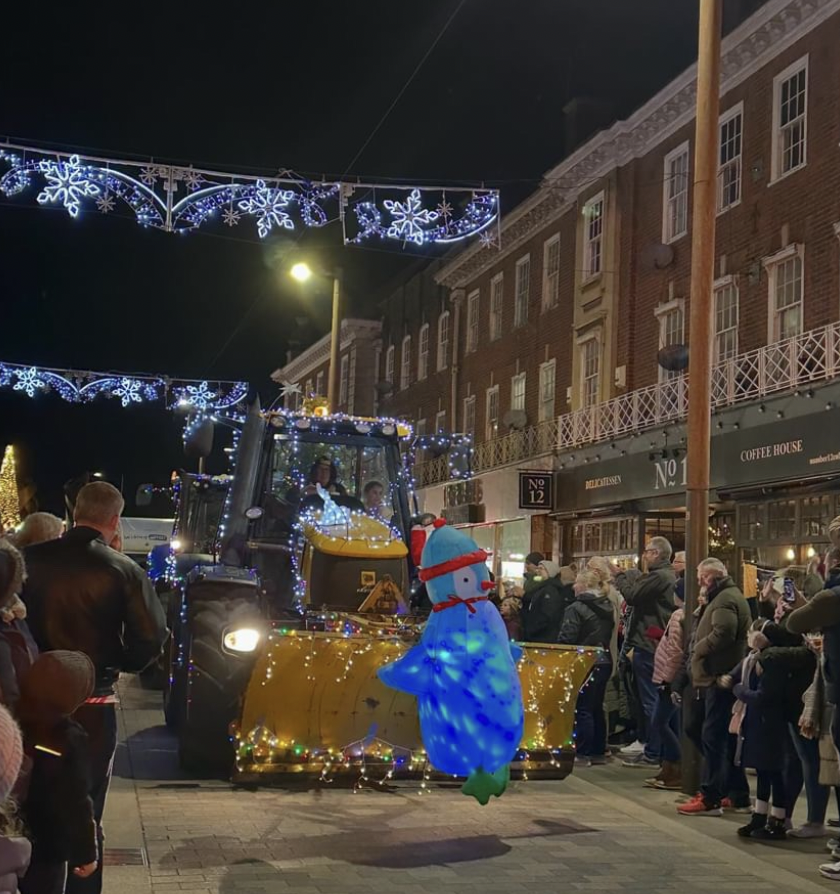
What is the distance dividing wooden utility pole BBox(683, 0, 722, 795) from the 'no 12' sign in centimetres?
1608

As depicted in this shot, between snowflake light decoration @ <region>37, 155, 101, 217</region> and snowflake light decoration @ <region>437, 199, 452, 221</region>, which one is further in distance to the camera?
snowflake light decoration @ <region>437, 199, 452, 221</region>

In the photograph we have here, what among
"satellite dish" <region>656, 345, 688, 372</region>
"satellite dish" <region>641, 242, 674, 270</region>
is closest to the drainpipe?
"satellite dish" <region>641, 242, 674, 270</region>

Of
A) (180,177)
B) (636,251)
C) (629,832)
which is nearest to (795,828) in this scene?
(629,832)

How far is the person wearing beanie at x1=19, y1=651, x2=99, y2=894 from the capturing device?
3.42 meters

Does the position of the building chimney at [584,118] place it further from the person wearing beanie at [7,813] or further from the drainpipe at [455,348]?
the person wearing beanie at [7,813]

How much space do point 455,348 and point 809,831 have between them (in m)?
27.7

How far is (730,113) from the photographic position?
2192 centimetres

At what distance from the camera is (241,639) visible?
8.94 m

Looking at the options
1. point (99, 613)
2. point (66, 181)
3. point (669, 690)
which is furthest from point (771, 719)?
point (66, 181)

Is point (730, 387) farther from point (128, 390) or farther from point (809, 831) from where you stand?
point (128, 390)

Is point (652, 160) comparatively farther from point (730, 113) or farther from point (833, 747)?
point (833, 747)

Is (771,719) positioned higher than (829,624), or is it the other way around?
(829,624)

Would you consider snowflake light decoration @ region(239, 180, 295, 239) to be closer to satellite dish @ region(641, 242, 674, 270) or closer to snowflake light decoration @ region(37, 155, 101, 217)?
snowflake light decoration @ region(37, 155, 101, 217)

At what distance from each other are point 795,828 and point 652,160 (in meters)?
19.0
